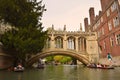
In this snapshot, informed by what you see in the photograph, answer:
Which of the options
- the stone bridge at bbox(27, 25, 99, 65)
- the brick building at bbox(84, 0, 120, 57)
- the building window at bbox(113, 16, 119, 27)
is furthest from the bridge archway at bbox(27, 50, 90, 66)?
the building window at bbox(113, 16, 119, 27)

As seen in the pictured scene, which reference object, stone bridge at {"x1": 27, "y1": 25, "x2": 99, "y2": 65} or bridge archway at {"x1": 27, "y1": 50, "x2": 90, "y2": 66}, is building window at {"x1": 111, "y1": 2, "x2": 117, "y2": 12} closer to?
stone bridge at {"x1": 27, "y1": 25, "x2": 99, "y2": 65}

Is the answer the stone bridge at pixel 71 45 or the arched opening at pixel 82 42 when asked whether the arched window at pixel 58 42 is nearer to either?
the stone bridge at pixel 71 45

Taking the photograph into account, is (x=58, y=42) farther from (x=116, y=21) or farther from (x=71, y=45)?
(x=116, y=21)

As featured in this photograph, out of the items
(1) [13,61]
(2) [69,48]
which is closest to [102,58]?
(2) [69,48]

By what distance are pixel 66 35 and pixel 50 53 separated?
557 centimetres

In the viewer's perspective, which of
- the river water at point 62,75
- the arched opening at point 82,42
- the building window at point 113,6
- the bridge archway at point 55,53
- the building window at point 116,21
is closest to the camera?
the river water at point 62,75

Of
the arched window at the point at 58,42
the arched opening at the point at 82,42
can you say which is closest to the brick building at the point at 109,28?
the arched opening at the point at 82,42

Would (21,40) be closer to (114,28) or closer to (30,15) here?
(30,15)

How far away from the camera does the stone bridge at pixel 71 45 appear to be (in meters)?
50.1

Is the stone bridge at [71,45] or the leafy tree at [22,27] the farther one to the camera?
the stone bridge at [71,45]

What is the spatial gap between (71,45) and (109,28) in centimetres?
1055

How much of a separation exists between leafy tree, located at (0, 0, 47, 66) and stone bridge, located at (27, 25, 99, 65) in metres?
13.0

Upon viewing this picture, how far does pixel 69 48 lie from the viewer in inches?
2037

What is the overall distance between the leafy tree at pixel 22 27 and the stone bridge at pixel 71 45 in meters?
13.0
